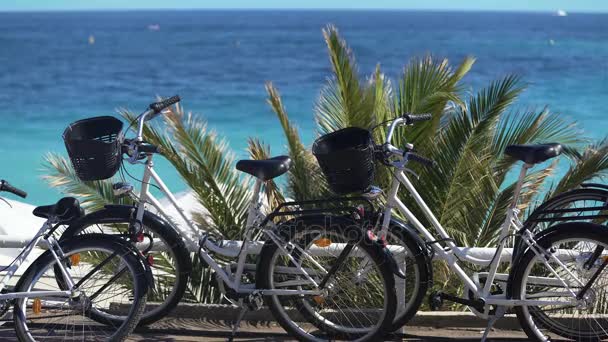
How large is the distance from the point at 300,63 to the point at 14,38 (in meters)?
39.5

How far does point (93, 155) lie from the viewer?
429cm

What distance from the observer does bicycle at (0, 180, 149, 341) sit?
14.1 feet

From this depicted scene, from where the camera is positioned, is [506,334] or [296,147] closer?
[506,334]

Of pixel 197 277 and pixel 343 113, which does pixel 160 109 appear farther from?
pixel 343 113

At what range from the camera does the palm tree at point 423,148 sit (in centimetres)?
619

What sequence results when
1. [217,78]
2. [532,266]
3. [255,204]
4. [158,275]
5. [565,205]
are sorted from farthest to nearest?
[217,78] < [158,275] < [565,205] < [255,204] < [532,266]

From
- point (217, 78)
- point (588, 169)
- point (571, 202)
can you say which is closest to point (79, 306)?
point (571, 202)

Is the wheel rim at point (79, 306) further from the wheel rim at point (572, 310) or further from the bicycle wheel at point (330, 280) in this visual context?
the wheel rim at point (572, 310)

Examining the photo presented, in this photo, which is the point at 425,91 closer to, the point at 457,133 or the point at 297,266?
the point at 457,133

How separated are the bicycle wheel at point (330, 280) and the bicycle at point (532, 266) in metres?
0.15

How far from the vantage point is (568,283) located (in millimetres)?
4301

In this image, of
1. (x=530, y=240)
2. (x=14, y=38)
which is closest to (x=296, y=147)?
(x=530, y=240)

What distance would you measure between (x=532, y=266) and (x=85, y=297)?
223 cm

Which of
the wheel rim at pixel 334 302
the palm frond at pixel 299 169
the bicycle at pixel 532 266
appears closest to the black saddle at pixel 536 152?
the bicycle at pixel 532 266
